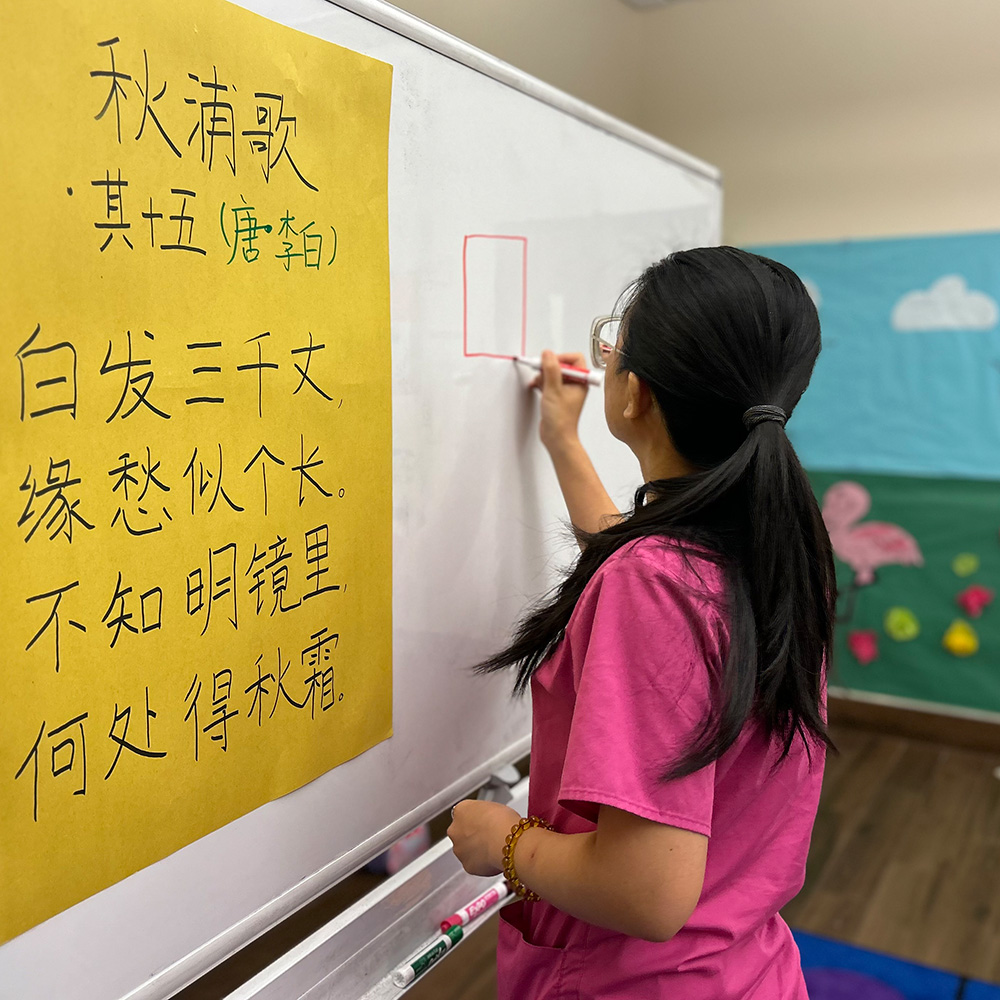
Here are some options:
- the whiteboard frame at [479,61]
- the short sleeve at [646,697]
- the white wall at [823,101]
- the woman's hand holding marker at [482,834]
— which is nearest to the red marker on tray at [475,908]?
the woman's hand holding marker at [482,834]

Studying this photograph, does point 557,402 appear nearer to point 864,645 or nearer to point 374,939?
point 374,939

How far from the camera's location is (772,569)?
0.73 metres

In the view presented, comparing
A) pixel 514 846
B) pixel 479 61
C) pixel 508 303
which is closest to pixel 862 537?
pixel 508 303

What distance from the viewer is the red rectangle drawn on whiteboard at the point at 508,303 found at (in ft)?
3.35

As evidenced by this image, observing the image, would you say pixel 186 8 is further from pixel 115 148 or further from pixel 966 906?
pixel 966 906

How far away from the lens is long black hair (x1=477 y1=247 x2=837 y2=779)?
28.6 inches

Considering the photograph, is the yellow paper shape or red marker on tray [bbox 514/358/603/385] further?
the yellow paper shape

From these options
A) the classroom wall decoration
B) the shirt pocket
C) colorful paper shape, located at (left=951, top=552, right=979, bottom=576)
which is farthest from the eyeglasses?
colorful paper shape, located at (left=951, top=552, right=979, bottom=576)

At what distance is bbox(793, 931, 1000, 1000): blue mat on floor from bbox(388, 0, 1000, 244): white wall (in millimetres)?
1916

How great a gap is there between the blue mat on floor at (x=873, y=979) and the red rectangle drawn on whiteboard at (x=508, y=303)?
1479 mm

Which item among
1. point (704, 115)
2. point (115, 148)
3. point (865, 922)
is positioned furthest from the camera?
point (704, 115)

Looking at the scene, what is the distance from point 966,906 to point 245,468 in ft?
7.00

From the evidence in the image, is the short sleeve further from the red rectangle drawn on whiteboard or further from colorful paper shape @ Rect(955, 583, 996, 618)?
colorful paper shape @ Rect(955, 583, 996, 618)

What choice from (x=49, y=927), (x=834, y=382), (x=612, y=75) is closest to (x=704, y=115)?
(x=612, y=75)
